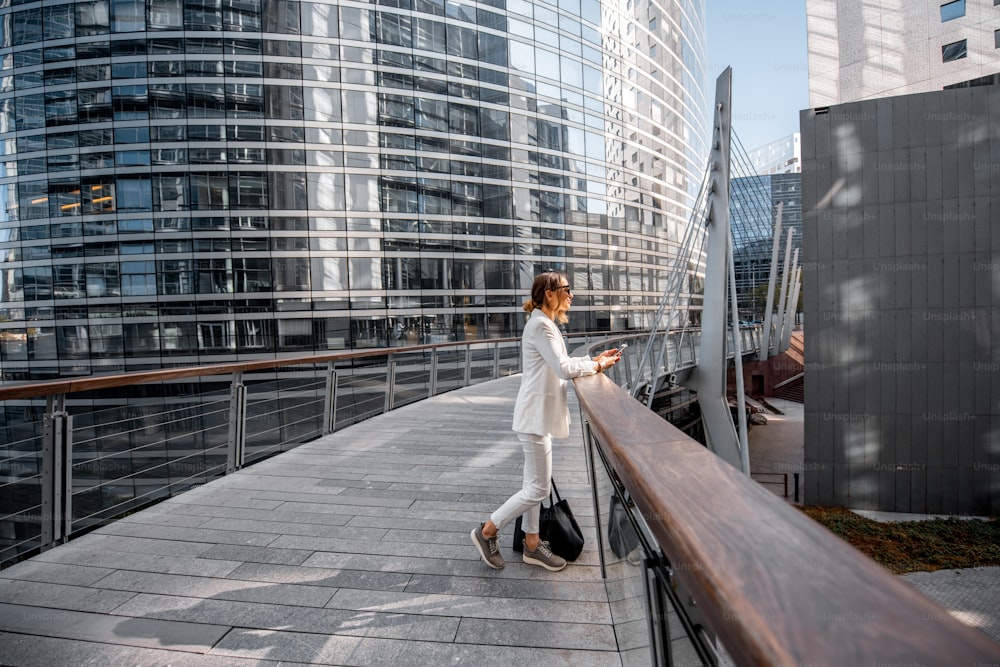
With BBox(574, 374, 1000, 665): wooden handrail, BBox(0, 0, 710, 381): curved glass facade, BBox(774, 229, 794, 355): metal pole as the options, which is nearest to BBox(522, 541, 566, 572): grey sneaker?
BBox(574, 374, 1000, 665): wooden handrail

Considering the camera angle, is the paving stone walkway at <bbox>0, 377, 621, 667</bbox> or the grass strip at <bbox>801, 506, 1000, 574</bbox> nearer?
the paving stone walkway at <bbox>0, 377, 621, 667</bbox>

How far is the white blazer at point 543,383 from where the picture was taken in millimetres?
2984

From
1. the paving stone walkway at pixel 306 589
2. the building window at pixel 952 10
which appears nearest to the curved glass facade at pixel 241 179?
the building window at pixel 952 10

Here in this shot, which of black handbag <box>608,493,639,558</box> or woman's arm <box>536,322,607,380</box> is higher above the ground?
woman's arm <box>536,322,607,380</box>

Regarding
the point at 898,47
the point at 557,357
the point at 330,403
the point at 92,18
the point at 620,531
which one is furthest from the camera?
the point at 92,18

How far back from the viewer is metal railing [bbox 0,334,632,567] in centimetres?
379

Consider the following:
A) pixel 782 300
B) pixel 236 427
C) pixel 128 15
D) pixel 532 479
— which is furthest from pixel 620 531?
pixel 128 15

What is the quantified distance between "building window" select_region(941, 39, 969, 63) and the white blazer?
26455 millimetres

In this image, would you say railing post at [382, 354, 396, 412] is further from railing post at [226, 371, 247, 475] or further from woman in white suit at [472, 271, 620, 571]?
woman in white suit at [472, 271, 620, 571]

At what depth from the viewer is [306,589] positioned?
3031 millimetres

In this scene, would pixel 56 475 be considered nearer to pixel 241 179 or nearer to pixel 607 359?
pixel 607 359

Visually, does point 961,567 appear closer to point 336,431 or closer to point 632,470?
point 336,431

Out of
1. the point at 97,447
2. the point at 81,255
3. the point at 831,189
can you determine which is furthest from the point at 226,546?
the point at 81,255

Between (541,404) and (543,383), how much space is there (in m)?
0.12
